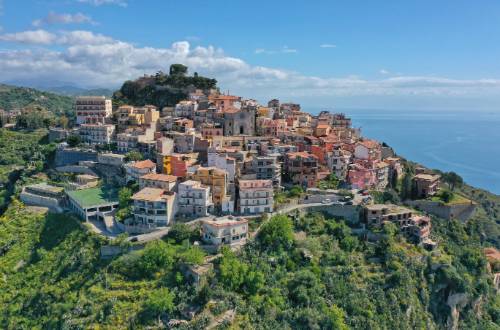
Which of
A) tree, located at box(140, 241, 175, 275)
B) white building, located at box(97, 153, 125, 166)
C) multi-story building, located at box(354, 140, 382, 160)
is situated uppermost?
multi-story building, located at box(354, 140, 382, 160)

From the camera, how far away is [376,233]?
39.4 m

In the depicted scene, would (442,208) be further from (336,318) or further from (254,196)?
(254,196)

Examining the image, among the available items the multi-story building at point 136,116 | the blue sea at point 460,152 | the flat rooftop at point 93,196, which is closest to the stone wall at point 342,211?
the flat rooftop at point 93,196

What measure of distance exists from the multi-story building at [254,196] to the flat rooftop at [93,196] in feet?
37.9

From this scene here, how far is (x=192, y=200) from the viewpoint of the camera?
37250 mm

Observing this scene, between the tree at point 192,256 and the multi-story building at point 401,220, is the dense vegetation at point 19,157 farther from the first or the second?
the multi-story building at point 401,220

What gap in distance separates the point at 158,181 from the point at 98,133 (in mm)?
17771

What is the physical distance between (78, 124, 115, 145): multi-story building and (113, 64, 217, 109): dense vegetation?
1430 centimetres

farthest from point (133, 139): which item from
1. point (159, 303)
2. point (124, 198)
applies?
point (159, 303)

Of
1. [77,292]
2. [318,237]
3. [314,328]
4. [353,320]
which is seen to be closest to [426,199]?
[318,237]

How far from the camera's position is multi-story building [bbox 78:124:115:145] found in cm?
5294

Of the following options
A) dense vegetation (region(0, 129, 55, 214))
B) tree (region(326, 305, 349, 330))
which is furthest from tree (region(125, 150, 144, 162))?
tree (region(326, 305, 349, 330))

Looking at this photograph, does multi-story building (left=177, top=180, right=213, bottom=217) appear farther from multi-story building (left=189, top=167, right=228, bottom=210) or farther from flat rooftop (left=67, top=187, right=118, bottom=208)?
flat rooftop (left=67, top=187, right=118, bottom=208)

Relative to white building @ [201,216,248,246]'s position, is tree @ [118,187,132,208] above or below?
above
